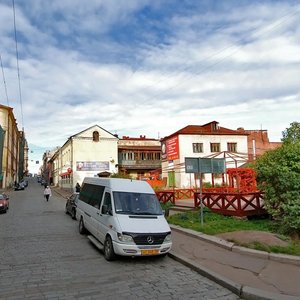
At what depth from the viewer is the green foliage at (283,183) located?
10.8 m

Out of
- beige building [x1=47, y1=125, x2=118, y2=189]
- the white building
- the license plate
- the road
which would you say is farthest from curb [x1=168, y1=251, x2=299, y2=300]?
beige building [x1=47, y1=125, x2=118, y2=189]

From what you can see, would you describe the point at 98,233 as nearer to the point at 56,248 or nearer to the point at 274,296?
the point at 56,248

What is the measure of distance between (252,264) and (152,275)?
8.00 feet

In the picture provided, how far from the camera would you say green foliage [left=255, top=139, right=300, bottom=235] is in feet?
35.5

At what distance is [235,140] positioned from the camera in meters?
50.7

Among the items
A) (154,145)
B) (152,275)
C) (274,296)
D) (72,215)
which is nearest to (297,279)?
(274,296)

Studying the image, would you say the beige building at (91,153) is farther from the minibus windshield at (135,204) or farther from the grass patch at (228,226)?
the minibus windshield at (135,204)

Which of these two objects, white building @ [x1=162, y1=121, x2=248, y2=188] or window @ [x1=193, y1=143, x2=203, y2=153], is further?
window @ [x1=193, y1=143, x2=203, y2=153]

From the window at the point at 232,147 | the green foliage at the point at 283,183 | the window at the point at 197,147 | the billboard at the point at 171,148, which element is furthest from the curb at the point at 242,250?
the window at the point at 232,147

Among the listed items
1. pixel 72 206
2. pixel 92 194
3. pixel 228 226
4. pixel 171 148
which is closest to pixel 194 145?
pixel 171 148

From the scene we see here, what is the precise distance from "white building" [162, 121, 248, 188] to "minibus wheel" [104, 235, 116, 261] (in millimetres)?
36410

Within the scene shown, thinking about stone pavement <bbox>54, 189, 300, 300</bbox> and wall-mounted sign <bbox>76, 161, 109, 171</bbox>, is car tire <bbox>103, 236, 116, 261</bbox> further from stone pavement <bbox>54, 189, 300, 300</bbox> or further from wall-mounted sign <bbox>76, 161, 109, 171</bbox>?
wall-mounted sign <bbox>76, 161, 109, 171</bbox>

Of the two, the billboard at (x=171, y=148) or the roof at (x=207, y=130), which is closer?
the billboard at (x=171, y=148)

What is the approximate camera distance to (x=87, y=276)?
24.7ft
